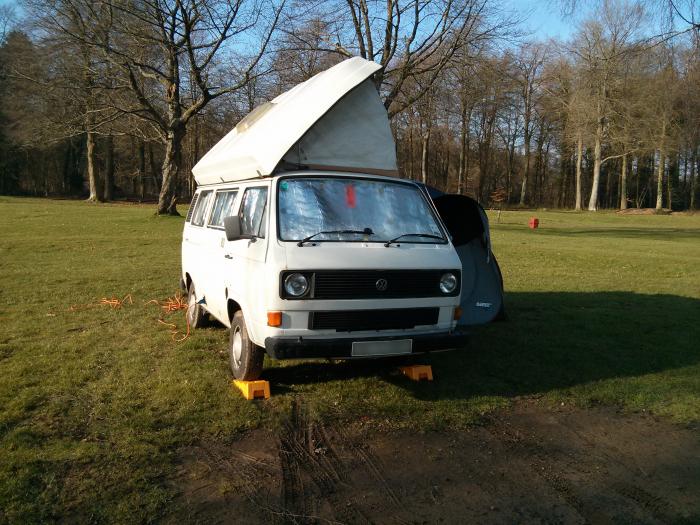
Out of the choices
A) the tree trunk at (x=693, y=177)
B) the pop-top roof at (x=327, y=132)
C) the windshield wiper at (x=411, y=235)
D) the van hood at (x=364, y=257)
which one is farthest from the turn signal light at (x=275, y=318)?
the tree trunk at (x=693, y=177)

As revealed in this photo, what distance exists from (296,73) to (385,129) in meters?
20.5

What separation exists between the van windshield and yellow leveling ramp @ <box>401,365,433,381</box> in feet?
4.55

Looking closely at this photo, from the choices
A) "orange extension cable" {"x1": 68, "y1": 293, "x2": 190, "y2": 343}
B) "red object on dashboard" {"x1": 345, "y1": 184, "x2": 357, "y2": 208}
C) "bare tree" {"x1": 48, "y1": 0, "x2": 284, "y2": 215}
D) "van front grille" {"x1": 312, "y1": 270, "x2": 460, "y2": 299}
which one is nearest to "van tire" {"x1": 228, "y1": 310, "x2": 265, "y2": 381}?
"van front grille" {"x1": 312, "y1": 270, "x2": 460, "y2": 299}

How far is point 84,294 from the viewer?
34.0 ft

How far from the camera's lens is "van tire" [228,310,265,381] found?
217 inches

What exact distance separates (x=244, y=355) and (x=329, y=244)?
1.41 m

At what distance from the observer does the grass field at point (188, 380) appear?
405cm

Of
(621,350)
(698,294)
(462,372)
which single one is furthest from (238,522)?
(698,294)

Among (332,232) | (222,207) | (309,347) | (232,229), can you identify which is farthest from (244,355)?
(222,207)

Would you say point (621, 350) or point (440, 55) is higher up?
point (440, 55)

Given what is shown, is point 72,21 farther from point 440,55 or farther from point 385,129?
point 385,129

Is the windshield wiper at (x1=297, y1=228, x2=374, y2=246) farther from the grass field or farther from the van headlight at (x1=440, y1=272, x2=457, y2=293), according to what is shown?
the grass field

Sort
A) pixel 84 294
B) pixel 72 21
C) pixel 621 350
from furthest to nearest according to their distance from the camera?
1. pixel 72 21
2. pixel 84 294
3. pixel 621 350

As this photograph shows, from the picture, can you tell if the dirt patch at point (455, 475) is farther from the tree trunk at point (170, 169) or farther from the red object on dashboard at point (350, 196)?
the tree trunk at point (170, 169)
